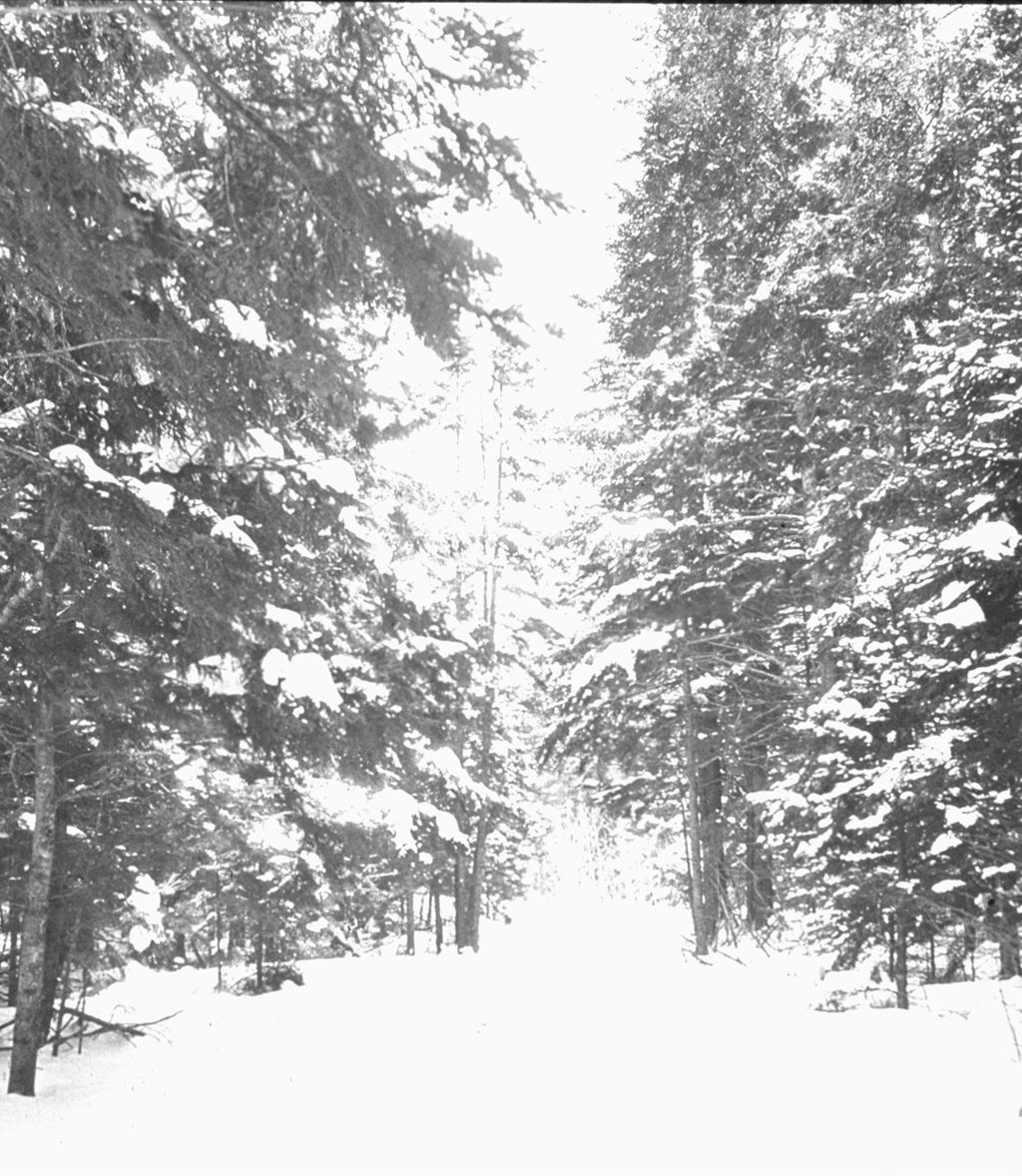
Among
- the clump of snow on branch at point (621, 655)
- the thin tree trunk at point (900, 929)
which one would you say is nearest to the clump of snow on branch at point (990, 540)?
the thin tree trunk at point (900, 929)

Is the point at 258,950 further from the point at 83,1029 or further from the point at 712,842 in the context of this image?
the point at 712,842

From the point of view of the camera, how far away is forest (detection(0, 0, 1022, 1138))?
12.6ft

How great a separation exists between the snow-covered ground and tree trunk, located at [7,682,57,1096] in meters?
0.33

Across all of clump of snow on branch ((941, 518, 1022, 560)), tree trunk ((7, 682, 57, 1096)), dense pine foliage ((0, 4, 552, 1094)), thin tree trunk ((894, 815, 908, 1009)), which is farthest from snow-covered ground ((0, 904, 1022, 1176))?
clump of snow on branch ((941, 518, 1022, 560))

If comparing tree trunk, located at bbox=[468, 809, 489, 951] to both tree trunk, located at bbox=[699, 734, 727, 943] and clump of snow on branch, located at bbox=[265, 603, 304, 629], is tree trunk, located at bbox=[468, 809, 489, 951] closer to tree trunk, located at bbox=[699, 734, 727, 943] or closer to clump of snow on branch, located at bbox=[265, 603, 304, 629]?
tree trunk, located at bbox=[699, 734, 727, 943]

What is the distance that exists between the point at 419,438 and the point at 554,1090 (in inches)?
352

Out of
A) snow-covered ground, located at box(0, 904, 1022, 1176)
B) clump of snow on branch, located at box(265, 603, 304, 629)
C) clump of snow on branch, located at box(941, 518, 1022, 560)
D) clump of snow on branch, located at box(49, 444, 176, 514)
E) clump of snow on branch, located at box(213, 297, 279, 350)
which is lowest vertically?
snow-covered ground, located at box(0, 904, 1022, 1176)

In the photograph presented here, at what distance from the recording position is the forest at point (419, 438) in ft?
12.6

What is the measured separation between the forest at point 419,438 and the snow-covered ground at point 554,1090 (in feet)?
3.25

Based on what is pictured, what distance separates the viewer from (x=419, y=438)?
1225 centimetres

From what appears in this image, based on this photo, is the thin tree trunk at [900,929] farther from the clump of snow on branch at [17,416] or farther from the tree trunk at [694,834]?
the clump of snow on branch at [17,416]

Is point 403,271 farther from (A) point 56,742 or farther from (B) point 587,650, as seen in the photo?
(B) point 587,650

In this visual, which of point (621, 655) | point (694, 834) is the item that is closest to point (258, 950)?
point (694, 834)

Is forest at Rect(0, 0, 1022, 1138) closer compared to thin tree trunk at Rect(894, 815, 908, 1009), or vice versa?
forest at Rect(0, 0, 1022, 1138)
